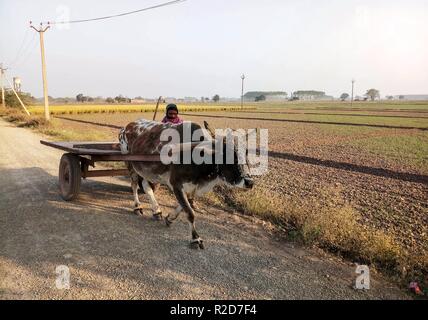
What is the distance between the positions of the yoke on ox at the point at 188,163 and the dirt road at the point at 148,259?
1.70ft

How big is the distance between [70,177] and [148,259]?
10.3ft

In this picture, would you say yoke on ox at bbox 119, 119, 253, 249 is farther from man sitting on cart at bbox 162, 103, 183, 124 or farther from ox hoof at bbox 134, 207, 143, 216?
man sitting on cart at bbox 162, 103, 183, 124

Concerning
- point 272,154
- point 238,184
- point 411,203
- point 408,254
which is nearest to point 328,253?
point 408,254

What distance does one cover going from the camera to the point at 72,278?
13.6 ft

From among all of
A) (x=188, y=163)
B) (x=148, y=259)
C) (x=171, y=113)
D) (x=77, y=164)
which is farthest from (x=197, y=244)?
(x=77, y=164)

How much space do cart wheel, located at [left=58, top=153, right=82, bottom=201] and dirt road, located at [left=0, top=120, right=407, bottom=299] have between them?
0.27 metres


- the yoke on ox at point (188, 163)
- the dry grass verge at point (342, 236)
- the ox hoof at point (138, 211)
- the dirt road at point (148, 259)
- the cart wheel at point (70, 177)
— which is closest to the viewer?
the dirt road at point (148, 259)

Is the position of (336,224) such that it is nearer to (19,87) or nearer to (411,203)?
(411,203)

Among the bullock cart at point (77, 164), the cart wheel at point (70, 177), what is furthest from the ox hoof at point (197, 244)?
the cart wheel at point (70, 177)

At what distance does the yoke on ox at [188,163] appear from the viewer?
4.90 meters

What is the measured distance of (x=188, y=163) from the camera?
17.1 ft

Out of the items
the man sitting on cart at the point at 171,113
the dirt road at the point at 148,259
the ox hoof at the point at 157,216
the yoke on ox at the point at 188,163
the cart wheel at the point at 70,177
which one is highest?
the man sitting on cart at the point at 171,113

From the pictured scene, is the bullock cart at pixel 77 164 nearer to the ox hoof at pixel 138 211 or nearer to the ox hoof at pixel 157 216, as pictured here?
the ox hoof at pixel 138 211

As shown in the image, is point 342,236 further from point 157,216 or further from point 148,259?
point 157,216
